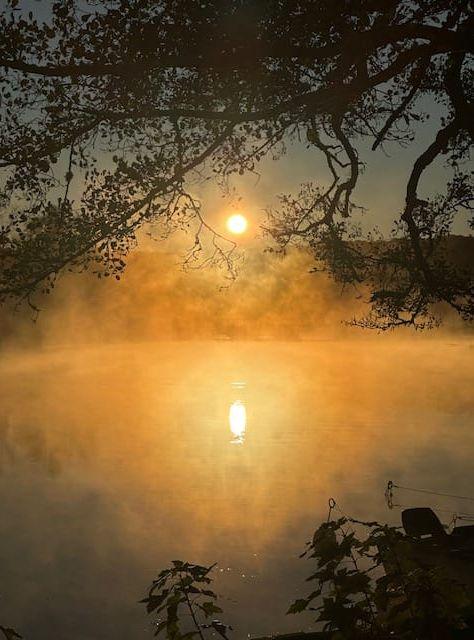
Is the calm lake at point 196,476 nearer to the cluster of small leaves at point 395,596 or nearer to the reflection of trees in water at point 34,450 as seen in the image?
the reflection of trees in water at point 34,450

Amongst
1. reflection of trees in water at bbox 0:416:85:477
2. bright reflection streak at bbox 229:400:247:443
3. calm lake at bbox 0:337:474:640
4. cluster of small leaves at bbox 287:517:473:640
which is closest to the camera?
cluster of small leaves at bbox 287:517:473:640

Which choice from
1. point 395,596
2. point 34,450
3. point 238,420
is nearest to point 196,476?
point 34,450

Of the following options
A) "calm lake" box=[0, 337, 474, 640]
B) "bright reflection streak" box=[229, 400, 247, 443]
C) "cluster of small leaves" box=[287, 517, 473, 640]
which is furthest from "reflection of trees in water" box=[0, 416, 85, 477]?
"cluster of small leaves" box=[287, 517, 473, 640]

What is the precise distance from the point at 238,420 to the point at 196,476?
42.8 ft

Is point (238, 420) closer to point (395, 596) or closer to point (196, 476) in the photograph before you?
point (196, 476)

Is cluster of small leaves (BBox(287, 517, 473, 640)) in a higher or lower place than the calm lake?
lower

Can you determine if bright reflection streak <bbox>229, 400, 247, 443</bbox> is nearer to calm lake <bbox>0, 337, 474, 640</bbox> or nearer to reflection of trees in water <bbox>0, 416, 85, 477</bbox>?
calm lake <bbox>0, 337, 474, 640</bbox>

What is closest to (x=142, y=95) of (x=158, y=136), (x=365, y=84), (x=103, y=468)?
(x=158, y=136)

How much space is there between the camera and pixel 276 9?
831cm

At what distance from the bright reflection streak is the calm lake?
0.50 ft

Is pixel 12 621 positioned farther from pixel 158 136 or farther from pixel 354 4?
pixel 354 4

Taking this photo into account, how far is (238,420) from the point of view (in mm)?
39625

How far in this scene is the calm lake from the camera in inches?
595

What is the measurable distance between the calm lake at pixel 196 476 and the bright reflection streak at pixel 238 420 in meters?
0.15
